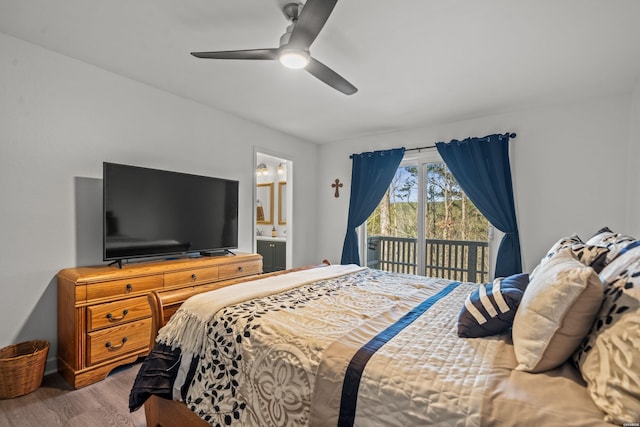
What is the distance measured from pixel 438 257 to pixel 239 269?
2.61 metres

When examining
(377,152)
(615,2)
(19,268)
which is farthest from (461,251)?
(19,268)

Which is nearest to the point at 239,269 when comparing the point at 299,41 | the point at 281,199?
the point at 299,41

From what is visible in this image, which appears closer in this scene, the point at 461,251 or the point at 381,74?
the point at 381,74

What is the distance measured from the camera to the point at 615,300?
2.97ft

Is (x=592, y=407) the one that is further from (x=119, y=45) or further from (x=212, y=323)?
(x=119, y=45)

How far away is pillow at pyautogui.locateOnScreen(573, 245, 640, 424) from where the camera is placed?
0.74 m

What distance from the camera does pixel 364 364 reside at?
107 cm

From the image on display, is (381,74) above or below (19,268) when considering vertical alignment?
above

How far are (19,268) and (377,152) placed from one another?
3931mm

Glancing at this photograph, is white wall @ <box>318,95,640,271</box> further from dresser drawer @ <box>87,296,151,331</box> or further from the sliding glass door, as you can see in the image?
dresser drawer @ <box>87,296,151,331</box>

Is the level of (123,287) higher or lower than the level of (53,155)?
lower

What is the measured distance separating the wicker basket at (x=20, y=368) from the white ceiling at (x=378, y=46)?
2.23 metres

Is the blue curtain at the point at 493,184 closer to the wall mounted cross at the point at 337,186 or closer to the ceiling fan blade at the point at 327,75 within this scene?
the wall mounted cross at the point at 337,186

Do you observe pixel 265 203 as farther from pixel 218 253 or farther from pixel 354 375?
pixel 354 375
